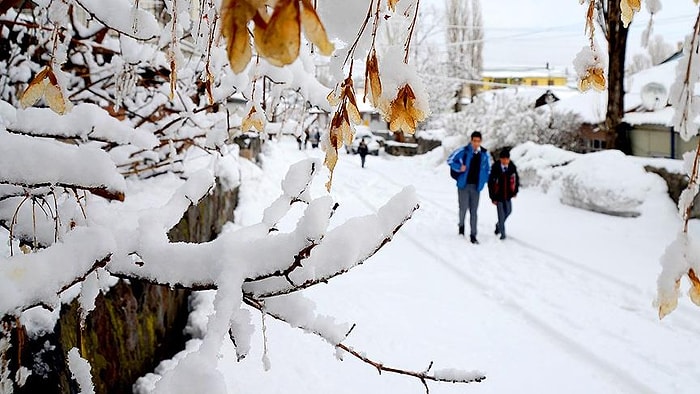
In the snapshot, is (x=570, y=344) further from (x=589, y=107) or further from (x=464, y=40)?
(x=464, y=40)

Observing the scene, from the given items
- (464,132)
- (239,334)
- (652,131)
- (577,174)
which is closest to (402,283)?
(239,334)

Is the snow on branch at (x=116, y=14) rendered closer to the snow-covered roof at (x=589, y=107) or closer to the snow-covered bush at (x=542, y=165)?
the snow-covered bush at (x=542, y=165)

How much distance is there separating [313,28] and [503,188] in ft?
21.9

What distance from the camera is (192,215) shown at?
4.12m

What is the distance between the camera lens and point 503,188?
22.3 feet

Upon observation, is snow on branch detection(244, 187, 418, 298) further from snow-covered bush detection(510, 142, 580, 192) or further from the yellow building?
the yellow building

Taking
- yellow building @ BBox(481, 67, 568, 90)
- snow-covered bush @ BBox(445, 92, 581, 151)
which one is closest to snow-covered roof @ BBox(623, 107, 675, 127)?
snow-covered bush @ BBox(445, 92, 581, 151)

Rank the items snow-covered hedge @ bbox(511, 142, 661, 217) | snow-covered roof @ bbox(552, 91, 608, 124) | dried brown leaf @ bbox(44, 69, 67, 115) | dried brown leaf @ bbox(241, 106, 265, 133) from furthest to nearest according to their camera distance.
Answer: snow-covered roof @ bbox(552, 91, 608, 124)
snow-covered hedge @ bbox(511, 142, 661, 217)
dried brown leaf @ bbox(241, 106, 265, 133)
dried brown leaf @ bbox(44, 69, 67, 115)

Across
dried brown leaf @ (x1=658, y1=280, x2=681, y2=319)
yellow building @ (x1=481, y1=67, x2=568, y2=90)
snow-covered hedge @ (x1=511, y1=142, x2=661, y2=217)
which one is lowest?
snow-covered hedge @ (x1=511, y1=142, x2=661, y2=217)

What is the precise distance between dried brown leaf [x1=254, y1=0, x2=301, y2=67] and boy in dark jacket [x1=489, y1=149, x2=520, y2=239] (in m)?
6.68

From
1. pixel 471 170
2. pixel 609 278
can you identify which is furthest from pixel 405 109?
pixel 471 170

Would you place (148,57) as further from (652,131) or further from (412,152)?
(412,152)

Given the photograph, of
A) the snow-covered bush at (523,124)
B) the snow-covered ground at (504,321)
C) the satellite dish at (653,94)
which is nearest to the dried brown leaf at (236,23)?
the snow-covered ground at (504,321)

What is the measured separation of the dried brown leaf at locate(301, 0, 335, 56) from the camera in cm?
43
